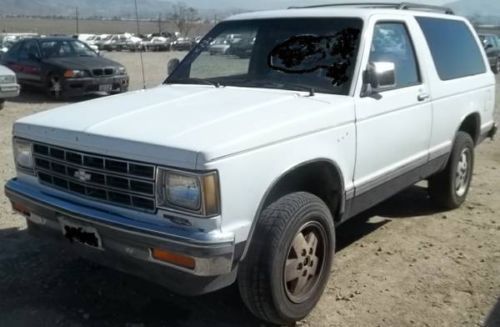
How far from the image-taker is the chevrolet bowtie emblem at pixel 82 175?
3.28m

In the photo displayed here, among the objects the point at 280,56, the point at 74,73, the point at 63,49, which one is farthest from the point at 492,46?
the point at 280,56

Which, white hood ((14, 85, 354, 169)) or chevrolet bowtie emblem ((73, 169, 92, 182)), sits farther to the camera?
chevrolet bowtie emblem ((73, 169, 92, 182))

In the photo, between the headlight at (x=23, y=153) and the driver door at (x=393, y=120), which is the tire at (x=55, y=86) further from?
the driver door at (x=393, y=120)

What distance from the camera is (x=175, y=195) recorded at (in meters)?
2.99

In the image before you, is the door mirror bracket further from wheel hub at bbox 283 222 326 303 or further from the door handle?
wheel hub at bbox 283 222 326 303

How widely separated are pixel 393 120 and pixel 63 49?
12.6m

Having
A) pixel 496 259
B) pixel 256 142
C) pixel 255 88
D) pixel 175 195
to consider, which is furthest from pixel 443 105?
pixel 175 195

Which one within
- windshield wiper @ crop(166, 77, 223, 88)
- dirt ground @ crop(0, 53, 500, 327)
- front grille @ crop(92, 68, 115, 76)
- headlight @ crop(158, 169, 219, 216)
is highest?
windshield wiper @ crop(166, 77, 223, 88)

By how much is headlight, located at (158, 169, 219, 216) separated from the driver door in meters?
1.45

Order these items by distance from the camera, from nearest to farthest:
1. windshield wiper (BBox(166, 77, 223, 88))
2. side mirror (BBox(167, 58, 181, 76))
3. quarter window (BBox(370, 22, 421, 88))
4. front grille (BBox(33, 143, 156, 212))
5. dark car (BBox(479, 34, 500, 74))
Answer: front grille (BBox(33, 143, 156, 212)) < quarter window (BBox(370, 22, 421, 88)) < windshield wiper (BBox(166, 77, 223, 88)) < side mirror (BBox(167, 58, 181, 76)) < dark car (BBox(479, 34, 500, 74))

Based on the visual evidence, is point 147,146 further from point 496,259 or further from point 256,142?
point 496,259

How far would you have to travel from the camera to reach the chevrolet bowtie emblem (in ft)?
10.8

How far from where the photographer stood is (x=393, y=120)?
4.38m

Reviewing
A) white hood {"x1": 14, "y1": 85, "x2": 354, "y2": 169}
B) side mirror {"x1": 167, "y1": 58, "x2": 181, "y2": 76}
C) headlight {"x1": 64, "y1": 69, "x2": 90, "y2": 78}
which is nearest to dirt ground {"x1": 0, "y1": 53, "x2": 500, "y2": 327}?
white hood {"x1": 14, "y1": 85, "x2": 354, "y2": 169}
